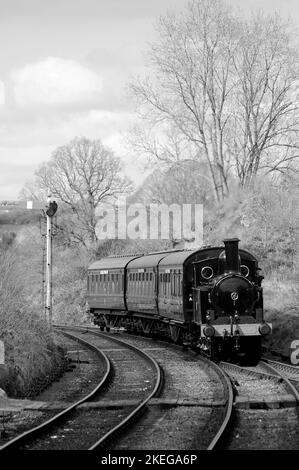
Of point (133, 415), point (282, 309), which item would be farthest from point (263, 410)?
point (282, 309)

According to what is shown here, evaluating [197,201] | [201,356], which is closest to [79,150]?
[197,201]

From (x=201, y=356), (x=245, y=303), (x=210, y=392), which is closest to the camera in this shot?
(x=210, y=392)

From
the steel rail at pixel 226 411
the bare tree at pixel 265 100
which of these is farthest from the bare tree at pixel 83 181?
the steel rail at pixel 226 411

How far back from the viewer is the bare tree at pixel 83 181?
54.8 meters

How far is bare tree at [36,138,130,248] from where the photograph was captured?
2158 inches

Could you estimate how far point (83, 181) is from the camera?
2213 inches

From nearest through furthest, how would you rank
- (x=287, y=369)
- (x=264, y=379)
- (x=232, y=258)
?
(x=264, y=379) < (x=287, y=369) < (x=232, y=258)

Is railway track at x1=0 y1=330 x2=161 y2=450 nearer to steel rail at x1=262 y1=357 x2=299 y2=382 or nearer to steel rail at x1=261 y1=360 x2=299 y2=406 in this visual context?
steel rail at x1=261 y1=360 x2=299 y2=406

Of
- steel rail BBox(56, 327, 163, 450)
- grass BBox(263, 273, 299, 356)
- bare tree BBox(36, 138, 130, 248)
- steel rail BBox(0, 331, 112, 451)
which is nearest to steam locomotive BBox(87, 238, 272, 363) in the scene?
steel rail BBox(56, 327, 163, 450)

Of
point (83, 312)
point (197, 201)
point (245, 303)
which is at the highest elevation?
point (197, 201)

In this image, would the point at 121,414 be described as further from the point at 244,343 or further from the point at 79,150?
the point at 79,150

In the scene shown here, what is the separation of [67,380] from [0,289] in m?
2.80

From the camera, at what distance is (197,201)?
46406 mm

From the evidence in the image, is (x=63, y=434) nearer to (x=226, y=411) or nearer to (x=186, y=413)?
(x=186, y=413)
